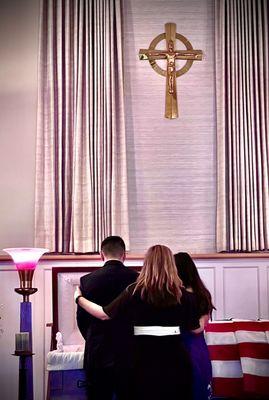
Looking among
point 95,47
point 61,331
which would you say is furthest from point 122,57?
point 61,331

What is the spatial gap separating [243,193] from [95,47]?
2.10 meters

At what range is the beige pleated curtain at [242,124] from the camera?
6664mm

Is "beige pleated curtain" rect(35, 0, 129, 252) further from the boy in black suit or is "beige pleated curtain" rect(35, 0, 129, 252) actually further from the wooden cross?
the boy in black suit

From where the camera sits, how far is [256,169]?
6750mm

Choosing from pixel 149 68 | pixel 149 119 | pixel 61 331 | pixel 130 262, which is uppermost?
pixel 149 68

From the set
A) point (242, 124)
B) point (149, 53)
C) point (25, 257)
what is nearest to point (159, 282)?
point (25, 257)

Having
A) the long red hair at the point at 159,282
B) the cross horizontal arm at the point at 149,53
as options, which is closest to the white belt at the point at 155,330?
the long red hair at the point at 159,282

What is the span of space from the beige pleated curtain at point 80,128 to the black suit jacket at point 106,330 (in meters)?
1.98

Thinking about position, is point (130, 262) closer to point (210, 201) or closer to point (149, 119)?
point (210, 201)

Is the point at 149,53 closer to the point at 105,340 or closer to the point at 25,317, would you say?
the point at 25,317

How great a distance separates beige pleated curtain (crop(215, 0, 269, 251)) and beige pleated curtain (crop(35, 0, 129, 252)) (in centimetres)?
103

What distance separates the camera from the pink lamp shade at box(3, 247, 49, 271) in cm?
574

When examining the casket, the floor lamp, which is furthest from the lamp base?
the casket

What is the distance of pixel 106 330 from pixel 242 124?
3148 millimetres
